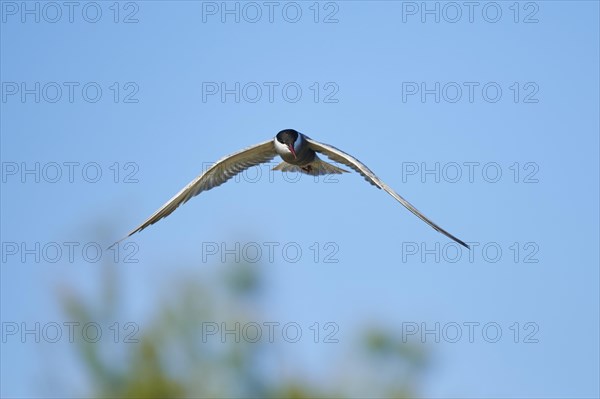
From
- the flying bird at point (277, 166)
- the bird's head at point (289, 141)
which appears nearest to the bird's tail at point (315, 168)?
the flying bird at point (277, 166)

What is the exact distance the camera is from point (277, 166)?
53.0 ft

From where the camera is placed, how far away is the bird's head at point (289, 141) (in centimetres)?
1530

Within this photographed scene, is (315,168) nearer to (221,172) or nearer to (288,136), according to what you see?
(288,136)

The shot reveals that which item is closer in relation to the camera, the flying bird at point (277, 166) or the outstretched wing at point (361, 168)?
the outstretched wing at point (361, 168)

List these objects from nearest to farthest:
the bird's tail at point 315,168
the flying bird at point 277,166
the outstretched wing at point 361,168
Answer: the outstretched wing at point 361,168
the flying bird at point 277,166
the bird's tail at point 315,168

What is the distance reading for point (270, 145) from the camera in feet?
52.3

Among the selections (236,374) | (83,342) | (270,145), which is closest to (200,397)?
(236,374)

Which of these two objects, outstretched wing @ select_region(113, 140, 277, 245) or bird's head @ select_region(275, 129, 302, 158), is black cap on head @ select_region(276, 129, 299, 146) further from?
outstretched wing @ select_region(113, 140, 277, 245)

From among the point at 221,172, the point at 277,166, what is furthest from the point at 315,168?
the point at 221,172

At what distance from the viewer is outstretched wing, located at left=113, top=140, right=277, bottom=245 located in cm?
1552

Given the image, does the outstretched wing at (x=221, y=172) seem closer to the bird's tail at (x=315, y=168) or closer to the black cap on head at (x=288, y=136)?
the bird's tail at (x=315, y=168)

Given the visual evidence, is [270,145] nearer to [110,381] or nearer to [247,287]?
[247,287]

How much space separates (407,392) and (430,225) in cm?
249

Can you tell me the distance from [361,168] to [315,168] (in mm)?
1346
